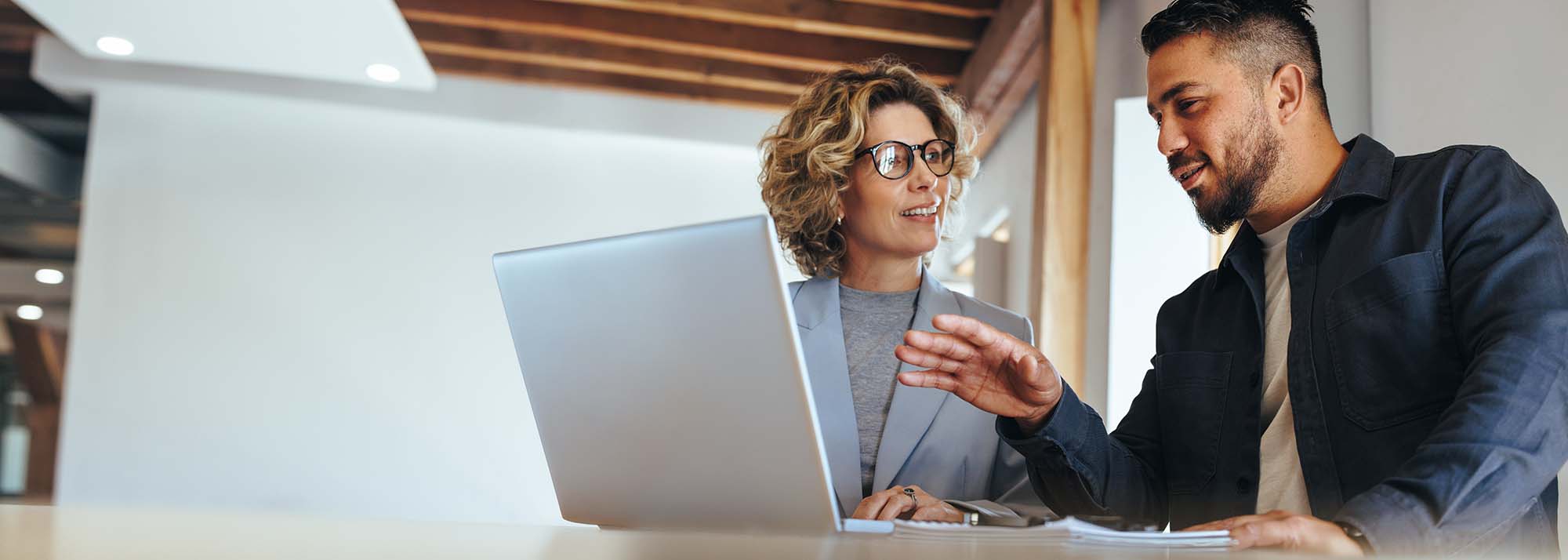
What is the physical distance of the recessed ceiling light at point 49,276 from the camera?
5.97 meters

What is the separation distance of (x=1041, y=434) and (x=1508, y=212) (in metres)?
0.61

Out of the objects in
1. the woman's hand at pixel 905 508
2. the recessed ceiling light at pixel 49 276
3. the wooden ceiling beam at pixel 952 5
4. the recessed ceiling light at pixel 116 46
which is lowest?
the woman's hand at pixel 905 508

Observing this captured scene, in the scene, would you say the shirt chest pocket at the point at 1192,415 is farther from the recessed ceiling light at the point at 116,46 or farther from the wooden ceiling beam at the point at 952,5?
the recessed ceiling light at the point at 116,46

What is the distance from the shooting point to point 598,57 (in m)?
5.47

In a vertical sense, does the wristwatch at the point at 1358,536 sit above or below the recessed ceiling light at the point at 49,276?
below

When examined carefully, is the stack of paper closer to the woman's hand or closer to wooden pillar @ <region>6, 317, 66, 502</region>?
the woman's hand

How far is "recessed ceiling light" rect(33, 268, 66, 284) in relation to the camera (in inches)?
235

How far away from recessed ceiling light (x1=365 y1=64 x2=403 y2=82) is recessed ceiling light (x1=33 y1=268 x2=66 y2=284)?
2550 mm

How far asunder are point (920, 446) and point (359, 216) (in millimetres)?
4820

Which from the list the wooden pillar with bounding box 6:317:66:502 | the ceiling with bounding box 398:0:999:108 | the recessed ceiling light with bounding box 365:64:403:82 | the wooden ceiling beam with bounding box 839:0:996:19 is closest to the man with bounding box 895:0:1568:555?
the wooden ceiling beam with bounding box 839:0:996:19

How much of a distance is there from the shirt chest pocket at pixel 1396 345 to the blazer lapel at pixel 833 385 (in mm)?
755

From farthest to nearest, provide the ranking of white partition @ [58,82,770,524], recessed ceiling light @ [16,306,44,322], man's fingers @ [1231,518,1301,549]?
1. recessed ceiling light @ [16,306,44,322]
2. white partition @ [58,82,770,524]
3. man's fingers @ [1231,518,1301,549]

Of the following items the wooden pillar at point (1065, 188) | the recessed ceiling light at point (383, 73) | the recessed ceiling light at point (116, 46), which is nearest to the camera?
the wooden pillar at point (1065, 188)

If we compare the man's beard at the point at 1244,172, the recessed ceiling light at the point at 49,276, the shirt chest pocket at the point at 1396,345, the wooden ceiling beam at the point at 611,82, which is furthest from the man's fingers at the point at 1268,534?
the recessed ceiling light at the point at 49,276
